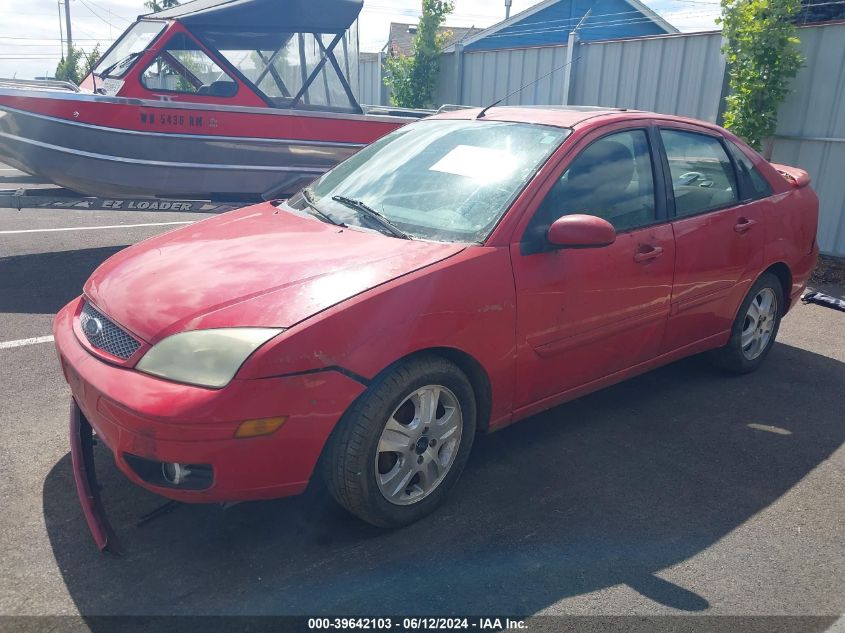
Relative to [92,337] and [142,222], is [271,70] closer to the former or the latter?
[142,222]

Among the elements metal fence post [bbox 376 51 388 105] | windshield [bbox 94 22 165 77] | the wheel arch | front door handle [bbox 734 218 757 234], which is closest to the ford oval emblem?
front door handle [bbox 734 218 757 234]

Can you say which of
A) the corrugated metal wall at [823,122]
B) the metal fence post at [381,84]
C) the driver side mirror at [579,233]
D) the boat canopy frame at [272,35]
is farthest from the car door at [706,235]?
the metal fence post at [381,84]

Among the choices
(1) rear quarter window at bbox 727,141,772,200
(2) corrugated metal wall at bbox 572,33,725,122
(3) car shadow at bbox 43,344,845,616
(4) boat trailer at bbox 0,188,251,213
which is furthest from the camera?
(2) corrugated metal wall at bbox 572,33,725,122

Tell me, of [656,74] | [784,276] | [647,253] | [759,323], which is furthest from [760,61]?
[647,253]

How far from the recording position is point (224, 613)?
2.52m

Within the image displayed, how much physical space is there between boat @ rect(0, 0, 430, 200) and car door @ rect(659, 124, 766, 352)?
4.34m

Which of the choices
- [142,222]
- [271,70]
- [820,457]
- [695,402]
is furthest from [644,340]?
[142,222]

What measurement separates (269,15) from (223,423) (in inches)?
256

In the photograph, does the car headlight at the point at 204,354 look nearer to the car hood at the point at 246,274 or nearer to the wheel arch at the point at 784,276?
the car hood at the point at 246,274

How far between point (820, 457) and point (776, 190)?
5.99 feet

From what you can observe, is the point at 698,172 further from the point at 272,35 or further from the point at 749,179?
the point at 272,35

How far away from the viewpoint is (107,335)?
2.90 m

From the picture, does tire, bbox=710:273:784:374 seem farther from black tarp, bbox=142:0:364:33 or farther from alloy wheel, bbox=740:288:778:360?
black tarp, bbox=142:0:364:33

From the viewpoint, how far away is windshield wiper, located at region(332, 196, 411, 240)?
328cm
